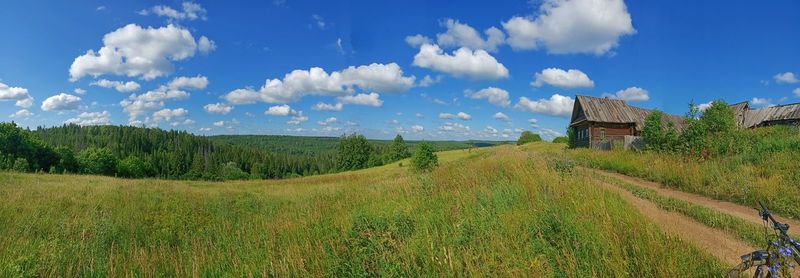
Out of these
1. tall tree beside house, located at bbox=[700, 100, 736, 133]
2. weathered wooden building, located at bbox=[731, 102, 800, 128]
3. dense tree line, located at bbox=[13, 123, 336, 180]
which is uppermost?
weathered wooden building, located at bbox=[731, 102, 800, 128]


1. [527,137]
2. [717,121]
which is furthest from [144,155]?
[717,121]

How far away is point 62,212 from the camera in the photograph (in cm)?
1052

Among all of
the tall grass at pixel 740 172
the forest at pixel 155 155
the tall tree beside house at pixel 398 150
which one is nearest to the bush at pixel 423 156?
the forest at pixel 155 155

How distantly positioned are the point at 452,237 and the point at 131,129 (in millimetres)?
205775

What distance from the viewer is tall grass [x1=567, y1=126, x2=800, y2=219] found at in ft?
27.8

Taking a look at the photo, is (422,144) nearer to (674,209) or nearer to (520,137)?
(674,209)

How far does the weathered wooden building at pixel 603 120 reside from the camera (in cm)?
3322

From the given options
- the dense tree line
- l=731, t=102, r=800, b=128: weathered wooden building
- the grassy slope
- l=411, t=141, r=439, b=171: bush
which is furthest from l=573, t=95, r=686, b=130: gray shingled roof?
the dense tree line

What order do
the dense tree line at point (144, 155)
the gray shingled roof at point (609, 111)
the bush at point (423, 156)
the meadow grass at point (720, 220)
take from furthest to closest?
the dense tree line at point (144, 155) → the bush at point (423, 156) → the gray shingled roof at point (609, 111) → the meadow grass at point (720, 220)

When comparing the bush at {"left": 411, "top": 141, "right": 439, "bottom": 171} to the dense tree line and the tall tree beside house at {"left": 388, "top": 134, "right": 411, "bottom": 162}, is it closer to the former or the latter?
the tall tree beside house at {"left": 388, "top": 134, "right": 411, "bottom": 162}

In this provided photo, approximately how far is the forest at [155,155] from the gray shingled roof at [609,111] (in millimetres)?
26641

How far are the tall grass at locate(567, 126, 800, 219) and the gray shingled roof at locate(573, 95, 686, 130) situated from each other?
18285 millimetres

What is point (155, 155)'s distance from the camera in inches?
5221

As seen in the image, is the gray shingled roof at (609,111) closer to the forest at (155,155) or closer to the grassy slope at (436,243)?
the forest at (155,155)
